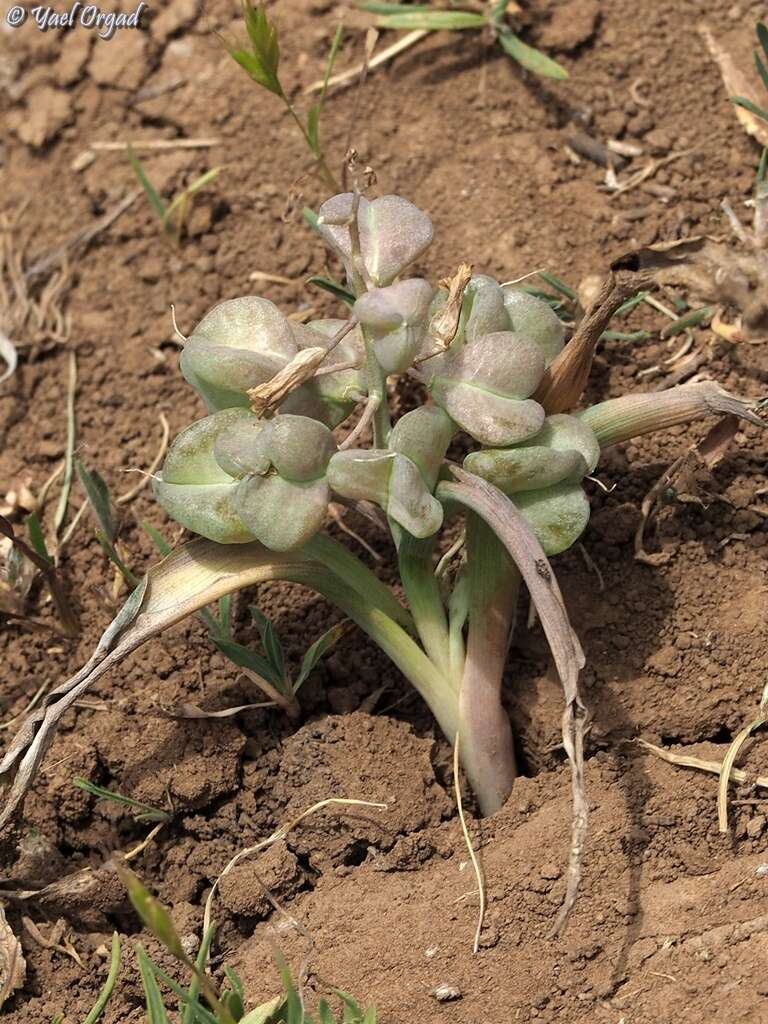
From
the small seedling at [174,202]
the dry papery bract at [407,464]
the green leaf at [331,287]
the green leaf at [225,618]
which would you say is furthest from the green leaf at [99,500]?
the small seedling at [174,202]

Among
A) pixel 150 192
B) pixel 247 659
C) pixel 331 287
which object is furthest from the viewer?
pixel 150 192

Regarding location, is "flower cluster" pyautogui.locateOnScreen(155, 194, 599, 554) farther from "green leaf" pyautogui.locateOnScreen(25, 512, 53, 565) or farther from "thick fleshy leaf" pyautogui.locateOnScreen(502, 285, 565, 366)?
"green leaf" pyautogui.locateOnScreen(25, 512, 53, 565)

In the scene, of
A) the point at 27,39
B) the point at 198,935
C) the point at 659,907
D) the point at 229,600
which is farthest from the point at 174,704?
the point at 27,39

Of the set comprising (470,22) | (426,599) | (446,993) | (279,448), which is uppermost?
(470,22)

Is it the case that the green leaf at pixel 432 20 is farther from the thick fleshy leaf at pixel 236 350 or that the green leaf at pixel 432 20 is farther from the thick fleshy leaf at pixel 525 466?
the thick fleshy leaf at pixel 525 466

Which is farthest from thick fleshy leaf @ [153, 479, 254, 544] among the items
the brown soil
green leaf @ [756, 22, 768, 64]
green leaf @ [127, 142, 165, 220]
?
green leaf @ [756, 22, 768, 64]

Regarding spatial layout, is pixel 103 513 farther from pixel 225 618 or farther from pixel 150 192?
pixel 150 192

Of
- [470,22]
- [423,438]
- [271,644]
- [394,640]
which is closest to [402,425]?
[423,438]
